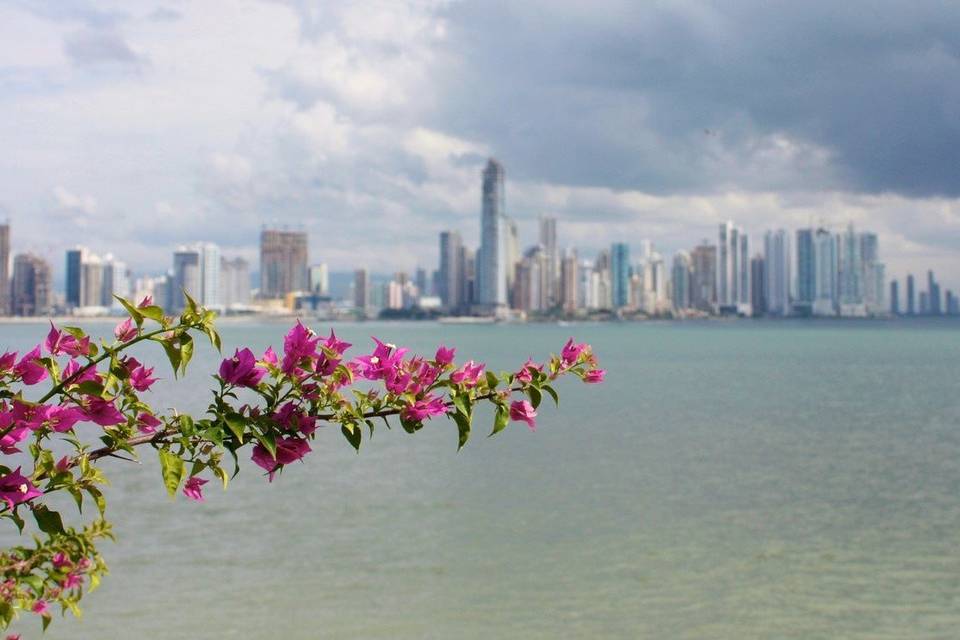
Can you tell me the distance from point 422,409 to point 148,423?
733mm

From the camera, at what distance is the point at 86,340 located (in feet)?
7.79

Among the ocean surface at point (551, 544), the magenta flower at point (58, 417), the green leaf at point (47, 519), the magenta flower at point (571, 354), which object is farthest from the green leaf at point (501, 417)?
the ocean surface at point (551, 544)

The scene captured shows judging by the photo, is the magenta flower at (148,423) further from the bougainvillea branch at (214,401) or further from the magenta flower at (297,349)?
the magenta flower at (297,349)

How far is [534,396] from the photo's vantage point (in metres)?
2.45

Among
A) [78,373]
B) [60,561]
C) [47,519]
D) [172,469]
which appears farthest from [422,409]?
[60,561]

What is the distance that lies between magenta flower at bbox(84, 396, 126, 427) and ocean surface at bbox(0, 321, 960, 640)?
6119 millimetres

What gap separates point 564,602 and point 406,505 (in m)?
5.13

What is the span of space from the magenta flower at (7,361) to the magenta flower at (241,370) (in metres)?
0.52

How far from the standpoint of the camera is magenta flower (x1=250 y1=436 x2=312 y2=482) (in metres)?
2.29

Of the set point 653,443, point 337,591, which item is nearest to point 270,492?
point 337,591

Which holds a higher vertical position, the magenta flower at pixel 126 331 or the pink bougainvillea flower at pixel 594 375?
the magenta flower at pixel 126 331

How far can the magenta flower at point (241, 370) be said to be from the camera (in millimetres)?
2268

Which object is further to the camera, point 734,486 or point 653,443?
point 653,443

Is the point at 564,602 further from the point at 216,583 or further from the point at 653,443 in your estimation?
the point at 653,443
